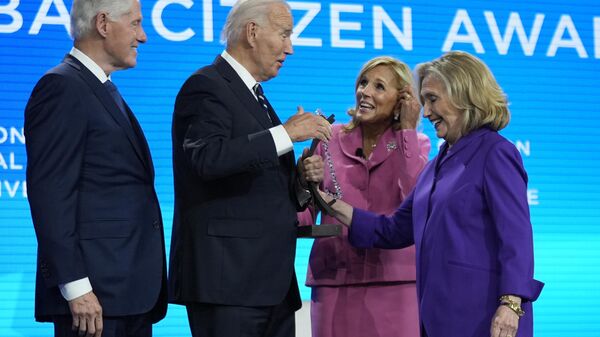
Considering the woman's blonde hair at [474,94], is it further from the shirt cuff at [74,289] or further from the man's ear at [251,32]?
the shirt cuff at [74,289]

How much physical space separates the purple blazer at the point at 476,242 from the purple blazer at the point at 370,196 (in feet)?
1.66

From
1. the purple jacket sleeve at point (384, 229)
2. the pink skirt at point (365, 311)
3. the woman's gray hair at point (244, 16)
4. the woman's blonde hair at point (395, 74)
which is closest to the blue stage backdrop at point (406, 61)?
the woman's blonde hair at point (395, 74)

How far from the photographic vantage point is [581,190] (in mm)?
5121

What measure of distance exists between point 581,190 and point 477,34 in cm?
104

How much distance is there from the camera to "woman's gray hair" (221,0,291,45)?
289 centimetres

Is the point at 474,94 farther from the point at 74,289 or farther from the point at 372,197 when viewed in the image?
the point at 74,289

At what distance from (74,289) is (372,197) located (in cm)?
130

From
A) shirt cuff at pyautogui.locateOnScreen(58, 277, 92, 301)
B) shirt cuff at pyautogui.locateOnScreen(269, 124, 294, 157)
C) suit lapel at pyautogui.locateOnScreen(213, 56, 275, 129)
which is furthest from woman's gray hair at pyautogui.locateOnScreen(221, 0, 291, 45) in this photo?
shirt cuff at pyautogui.locateOnScreen(58, 277, 92, 301)

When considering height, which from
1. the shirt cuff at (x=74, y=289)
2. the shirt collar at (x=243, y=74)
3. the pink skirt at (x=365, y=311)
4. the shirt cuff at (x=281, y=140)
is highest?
the shirt collar at (x=243, y=74)

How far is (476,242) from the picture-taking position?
2.75 metres

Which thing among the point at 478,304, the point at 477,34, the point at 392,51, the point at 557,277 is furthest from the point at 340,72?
the point at 478,304

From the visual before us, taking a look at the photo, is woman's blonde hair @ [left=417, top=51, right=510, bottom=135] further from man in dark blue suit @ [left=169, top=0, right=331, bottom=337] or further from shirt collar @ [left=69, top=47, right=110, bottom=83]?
shirt collar @ [left=69, top=47, right=110, bottom=83]

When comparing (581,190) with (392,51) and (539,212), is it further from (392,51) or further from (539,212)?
(392,51)

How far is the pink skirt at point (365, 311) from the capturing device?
11.1 ft
